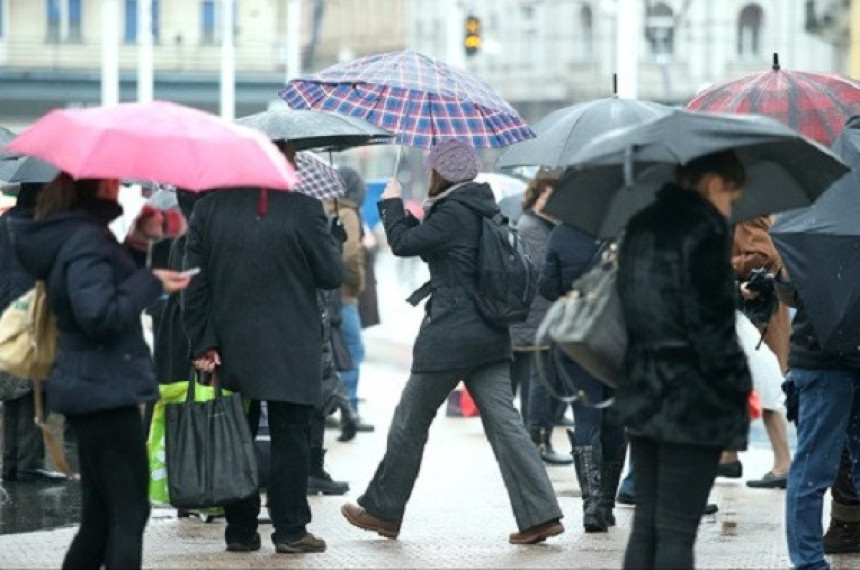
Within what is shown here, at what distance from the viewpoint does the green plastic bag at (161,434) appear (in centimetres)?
964

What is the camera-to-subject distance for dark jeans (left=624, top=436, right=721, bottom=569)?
7.33m

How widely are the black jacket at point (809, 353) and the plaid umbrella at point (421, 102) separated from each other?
81.8 inches

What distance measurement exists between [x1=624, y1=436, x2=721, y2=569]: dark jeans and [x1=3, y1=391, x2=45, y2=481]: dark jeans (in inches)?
252

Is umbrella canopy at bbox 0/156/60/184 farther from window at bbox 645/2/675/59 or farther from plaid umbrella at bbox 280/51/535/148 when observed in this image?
window at bbox 645/2/675/59

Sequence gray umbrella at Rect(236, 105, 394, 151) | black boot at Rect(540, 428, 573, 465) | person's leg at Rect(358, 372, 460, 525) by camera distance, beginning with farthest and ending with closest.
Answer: black boot at Rect(540, 428, 573, 465)
person's leg at Rect(358, 372, 460, 525)
gray umbrella at Rect(236, 105, 394, 151)

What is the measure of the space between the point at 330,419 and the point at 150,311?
14.3ft

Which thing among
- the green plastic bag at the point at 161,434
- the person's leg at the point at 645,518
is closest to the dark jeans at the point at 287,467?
the green plastic bag at the point at 161,434

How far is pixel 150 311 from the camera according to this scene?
43.4ft

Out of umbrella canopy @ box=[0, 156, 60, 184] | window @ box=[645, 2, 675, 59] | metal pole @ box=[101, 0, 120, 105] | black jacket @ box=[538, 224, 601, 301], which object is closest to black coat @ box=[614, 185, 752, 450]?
black jacket @ box=[538, 224, 601, 301]

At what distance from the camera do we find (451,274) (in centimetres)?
1022

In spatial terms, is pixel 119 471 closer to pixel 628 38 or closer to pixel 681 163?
pixel 681 163

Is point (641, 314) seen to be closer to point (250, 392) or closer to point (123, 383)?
point (123, 383)

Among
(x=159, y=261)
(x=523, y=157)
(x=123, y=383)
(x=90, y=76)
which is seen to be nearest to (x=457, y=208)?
(x=523, y=157)

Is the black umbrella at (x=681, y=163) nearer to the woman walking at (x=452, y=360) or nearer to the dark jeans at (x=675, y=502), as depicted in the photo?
the dark jeans at (x=675, y=502)
